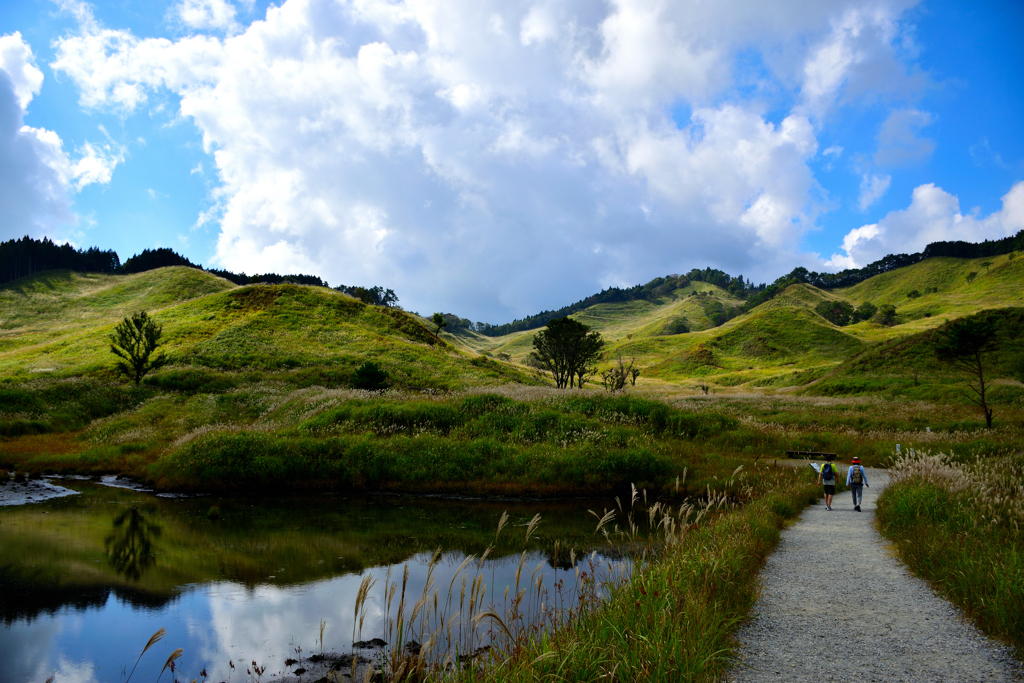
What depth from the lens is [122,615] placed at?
31.4 feet

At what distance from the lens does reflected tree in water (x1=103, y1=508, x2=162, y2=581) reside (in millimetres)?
11961

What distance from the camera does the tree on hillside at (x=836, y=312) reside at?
17388 centimetres

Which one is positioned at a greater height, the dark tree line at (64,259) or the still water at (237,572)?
the dark tree line at (64,259)

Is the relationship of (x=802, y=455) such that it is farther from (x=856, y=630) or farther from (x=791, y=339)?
(x=791, y=339)

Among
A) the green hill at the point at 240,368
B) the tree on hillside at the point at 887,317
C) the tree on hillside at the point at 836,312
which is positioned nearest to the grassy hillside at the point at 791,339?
the green hill at the point at 240,368

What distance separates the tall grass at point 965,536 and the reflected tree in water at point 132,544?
1536cm

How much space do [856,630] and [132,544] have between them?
16117mm

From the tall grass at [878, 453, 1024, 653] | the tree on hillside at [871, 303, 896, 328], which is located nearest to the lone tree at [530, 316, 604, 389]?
the tall grass at [878, 453, 1024, 653]

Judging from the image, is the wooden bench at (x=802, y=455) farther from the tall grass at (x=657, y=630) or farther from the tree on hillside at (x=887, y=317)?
the tree on hillside at (x=887, y=317)

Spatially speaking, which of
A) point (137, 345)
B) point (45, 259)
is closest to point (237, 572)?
point (137, 345)

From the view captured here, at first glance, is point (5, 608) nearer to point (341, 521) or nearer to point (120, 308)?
point (341, 521)

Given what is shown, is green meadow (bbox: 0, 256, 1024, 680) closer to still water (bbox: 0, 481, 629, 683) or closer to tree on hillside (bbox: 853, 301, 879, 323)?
still water (bbox: 0, 481, 629, 683)

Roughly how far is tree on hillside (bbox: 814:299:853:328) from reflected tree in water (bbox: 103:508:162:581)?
192 m

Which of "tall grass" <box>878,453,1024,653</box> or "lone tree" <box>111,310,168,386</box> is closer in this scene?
"tall grass" <box>878,453,1024,653</box>
